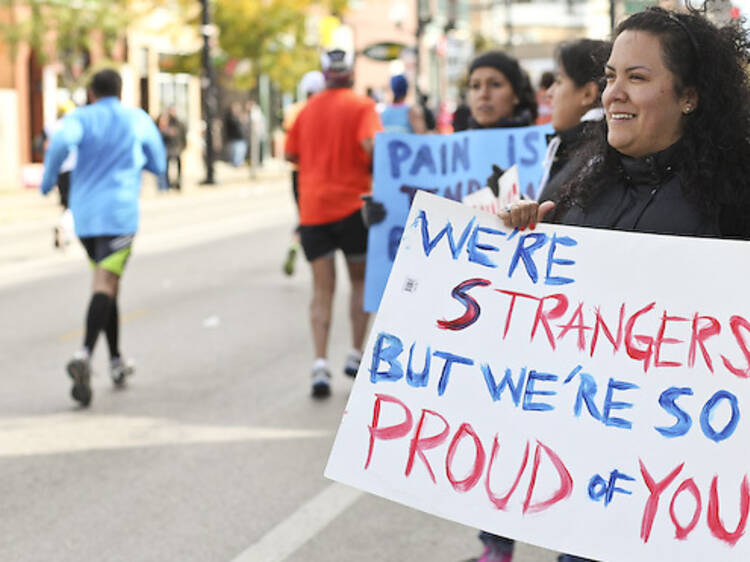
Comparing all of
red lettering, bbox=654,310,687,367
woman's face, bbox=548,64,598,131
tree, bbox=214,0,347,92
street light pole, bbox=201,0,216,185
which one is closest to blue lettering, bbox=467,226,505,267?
red lettering, bbox=654,310,687,367

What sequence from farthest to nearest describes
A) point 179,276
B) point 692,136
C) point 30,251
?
point 30,251 → point 179,276 → point 692,136

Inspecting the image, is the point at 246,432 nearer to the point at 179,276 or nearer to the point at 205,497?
the point at 205,497

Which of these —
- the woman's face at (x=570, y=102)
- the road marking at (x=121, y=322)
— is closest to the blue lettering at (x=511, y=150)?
the woman's face at (x=570, y=102)

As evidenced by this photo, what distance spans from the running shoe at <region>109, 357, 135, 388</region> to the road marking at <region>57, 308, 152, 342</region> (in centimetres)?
188

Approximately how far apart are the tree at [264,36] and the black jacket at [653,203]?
34007mm

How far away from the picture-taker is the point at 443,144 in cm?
718

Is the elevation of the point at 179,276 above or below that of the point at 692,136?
below

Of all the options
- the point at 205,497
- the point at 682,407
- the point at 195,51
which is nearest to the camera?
the point at 682,407

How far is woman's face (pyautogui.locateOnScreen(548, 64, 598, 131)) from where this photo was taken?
5074 millimetres

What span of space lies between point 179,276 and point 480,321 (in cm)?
1114

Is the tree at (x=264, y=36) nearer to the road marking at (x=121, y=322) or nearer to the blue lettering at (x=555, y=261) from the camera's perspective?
the road marking at (x=121, y=322)

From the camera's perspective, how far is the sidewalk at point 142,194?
73.1ft

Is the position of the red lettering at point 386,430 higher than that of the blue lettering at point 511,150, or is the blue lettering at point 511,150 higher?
the blue lettering at point 511,150

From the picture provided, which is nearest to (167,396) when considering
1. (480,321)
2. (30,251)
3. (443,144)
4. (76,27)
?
(443,144)
